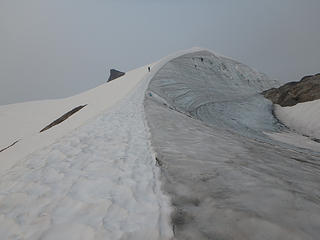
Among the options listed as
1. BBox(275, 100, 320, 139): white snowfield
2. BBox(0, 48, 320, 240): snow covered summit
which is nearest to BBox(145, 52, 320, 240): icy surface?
BBox(0, 48, 320, 240): snow covered summit

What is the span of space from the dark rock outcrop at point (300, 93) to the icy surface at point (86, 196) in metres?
10.1

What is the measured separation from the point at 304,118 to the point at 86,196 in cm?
890

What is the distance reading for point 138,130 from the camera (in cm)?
271

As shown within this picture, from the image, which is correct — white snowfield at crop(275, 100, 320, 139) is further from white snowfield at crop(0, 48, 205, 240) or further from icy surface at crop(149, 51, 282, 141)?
white snowfield at crop(0, 48, 205, 240)

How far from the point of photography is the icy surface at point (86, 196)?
82 centimetres

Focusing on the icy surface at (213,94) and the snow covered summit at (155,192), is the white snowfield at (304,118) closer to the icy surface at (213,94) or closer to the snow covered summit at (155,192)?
the icy surface at (213,94)

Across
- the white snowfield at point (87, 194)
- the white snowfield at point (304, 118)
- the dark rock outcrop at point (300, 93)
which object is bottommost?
the white snowfield at point (304, 118)

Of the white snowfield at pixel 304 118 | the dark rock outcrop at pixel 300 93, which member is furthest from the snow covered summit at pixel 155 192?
the dark rock outcrop at pixel 300 93

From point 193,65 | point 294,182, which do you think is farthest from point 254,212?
point 193,65

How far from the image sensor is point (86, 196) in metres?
1.10

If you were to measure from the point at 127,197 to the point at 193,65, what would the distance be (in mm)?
10696

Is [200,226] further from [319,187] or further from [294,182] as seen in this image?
[319,187]

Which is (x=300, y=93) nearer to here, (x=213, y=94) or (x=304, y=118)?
(x=304, y=118)

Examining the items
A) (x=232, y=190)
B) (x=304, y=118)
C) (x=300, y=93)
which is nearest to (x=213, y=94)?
(x=304, y=118)
